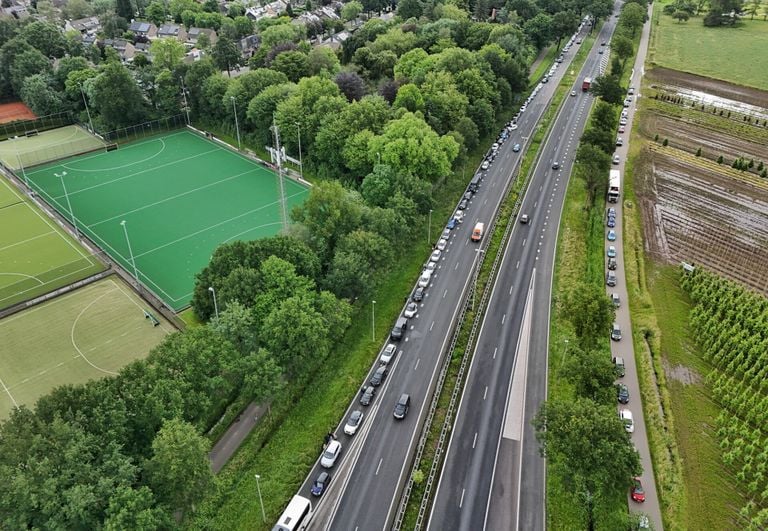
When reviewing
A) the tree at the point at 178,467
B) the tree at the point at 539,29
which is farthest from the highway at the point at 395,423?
the tree at the point at 539,29

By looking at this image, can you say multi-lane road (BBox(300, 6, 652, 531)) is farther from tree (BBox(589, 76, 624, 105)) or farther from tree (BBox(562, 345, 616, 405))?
tree (BBox(589, 76, 624, 105))

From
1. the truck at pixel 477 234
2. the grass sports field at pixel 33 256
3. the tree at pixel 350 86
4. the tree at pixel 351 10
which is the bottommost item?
the grass sports field at pixel 33 256

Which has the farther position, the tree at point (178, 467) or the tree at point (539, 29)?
the tree at point (539, 29)

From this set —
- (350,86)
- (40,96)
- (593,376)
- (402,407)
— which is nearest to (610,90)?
(350,86)

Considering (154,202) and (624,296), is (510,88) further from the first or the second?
(154,202)

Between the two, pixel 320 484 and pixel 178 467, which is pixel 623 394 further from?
pixel 178 467

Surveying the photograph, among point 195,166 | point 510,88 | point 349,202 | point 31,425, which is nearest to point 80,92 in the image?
point 195,166

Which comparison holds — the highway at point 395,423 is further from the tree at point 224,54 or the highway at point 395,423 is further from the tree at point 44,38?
the tree at point 44,38
